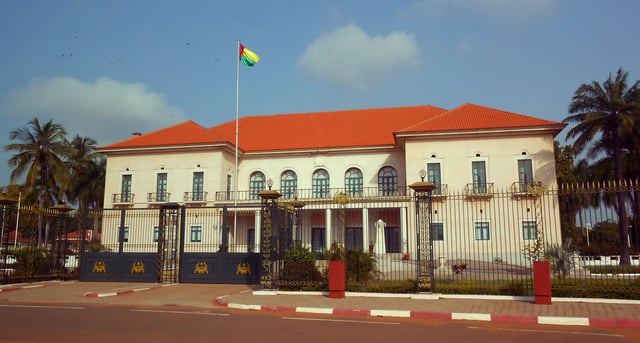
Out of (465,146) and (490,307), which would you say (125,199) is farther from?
(490,307)

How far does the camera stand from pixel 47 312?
9.60m

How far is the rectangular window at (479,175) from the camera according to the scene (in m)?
27.7

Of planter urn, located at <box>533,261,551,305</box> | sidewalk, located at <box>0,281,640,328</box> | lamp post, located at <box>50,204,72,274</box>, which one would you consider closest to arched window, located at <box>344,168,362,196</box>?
sidewalk, located at <box>0,281,640,328</box>

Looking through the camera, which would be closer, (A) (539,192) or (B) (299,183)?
(A) (539,192)

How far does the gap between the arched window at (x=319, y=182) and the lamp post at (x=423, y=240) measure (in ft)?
66.1

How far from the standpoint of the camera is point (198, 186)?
103 ft

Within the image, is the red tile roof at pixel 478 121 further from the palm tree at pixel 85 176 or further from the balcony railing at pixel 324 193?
the palm tree at pixel 85 176

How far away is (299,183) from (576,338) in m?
26.3

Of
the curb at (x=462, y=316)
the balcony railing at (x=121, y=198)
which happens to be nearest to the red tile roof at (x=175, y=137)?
the balcony railing at (x=121, y=198)

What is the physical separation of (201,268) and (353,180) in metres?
17.9

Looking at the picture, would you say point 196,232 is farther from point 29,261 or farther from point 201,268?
point 201,268

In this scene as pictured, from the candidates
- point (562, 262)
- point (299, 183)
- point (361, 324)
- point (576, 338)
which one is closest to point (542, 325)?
point (576, 338)

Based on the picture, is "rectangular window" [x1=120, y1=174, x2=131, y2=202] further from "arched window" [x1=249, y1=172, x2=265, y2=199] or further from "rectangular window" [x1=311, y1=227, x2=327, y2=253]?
"rectangular window" [x1=311, y1=227, x2=327, y2=253]

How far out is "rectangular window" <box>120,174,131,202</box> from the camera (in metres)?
32.4
